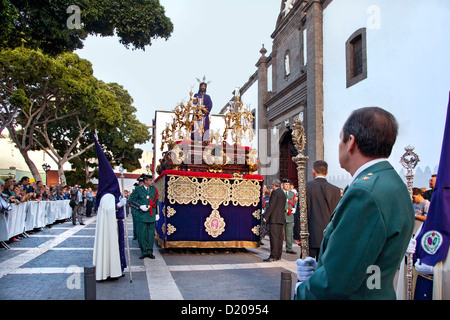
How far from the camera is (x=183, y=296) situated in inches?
175

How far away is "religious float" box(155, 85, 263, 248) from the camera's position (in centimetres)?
764

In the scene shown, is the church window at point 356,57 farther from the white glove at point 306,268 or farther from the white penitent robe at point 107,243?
the white glove at point 306,268

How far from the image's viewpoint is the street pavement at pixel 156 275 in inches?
180

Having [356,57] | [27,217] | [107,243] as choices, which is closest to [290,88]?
[356,57]

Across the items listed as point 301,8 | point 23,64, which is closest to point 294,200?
point 301,8

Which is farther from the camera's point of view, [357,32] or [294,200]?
[357,32]

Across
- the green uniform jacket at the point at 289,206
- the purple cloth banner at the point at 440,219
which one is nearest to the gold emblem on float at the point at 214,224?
→ the green uniform jacket at the point at 289,206

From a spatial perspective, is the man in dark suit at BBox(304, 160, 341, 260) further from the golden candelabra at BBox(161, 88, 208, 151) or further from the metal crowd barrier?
the metal crowd barrier
